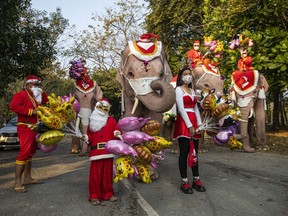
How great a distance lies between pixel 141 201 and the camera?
14.6 feet

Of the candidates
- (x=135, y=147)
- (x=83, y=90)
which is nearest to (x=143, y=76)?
(x=135, y=147)

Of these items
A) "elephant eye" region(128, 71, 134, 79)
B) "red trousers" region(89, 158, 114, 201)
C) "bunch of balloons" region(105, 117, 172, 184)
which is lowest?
"red trousers" region(89, 158, 114, 201)

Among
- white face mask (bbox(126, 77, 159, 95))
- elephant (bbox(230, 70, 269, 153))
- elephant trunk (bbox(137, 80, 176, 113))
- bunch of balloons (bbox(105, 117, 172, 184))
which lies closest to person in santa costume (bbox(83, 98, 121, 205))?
bunch of balloons (bbox(105, 117, 172, 184))

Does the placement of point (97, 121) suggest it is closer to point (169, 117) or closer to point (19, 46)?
point (169, 117)

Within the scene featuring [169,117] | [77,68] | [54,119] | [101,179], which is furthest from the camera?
[169,117]

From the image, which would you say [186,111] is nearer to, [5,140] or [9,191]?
[9,191]

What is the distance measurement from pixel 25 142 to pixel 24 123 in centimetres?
33

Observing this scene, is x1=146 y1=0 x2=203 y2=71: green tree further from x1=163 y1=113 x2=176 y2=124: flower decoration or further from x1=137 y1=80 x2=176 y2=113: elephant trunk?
x1=137 y1=80 x2=176 y2=113: elephant trunk

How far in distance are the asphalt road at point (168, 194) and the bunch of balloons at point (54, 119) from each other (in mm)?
913

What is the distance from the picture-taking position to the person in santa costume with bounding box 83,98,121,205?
4.53 m

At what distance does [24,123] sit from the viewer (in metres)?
5.46

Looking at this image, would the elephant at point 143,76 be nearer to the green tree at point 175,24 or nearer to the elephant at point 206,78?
the elephant at point 206,78

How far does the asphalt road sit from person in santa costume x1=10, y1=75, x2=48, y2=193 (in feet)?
1.00

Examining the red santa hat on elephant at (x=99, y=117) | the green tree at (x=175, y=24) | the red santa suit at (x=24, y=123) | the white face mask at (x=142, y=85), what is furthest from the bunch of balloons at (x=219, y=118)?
the green tree at (x=175, y=24)
